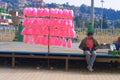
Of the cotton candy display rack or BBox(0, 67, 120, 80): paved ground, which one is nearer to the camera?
BBox(0, 67, 120, 80): paved ground

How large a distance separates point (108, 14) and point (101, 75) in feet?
179

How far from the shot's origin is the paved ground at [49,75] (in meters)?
11.8

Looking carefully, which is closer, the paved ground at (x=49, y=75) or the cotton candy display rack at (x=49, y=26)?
the paved ground at (x=49, y=75)

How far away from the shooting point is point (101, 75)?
501 inches

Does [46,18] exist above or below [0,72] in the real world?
above

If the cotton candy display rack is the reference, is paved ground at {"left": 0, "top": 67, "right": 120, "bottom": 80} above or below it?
below

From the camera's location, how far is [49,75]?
1233 cm

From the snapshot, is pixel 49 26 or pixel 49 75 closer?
pixel 49 75

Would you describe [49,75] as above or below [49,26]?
below

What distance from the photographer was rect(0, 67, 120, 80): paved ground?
11.8 metres

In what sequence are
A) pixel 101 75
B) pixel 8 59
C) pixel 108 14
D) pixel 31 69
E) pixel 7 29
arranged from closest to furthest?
pixel 101 75, pixel 31 69, pixel 8 59, pixel 7 29, pixel 108 14

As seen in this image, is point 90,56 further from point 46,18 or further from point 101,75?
point 46,18

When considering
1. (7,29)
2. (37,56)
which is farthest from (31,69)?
(7,29)

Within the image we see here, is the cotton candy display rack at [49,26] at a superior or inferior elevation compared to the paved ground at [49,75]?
superior
